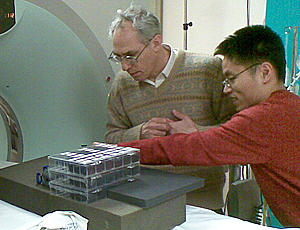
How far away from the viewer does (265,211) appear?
1726mm

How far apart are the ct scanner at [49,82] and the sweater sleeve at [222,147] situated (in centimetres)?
81

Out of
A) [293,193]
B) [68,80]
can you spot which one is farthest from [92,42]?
[293,193]

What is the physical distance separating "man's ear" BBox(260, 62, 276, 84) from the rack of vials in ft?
1.79

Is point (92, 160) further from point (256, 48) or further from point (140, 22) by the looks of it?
point (140, 22)

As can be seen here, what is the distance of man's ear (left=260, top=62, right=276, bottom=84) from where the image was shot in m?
1.29

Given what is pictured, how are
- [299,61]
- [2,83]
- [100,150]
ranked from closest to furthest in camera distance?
1. [100,150]
2. [2,83]
3. [299,61]

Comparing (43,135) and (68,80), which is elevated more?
(68,80)

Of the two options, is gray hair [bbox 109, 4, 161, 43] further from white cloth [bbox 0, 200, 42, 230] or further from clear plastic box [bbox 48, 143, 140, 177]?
white cloth [bbox 0, 200, 42, 230]

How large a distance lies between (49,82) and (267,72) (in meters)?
1.03

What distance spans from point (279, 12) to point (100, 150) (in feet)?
5.16

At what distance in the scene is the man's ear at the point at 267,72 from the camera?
129 centimetres

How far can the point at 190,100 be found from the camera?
1.72 meters

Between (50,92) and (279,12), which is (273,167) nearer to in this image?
(50,92)

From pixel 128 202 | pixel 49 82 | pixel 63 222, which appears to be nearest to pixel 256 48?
pixel 128 202
